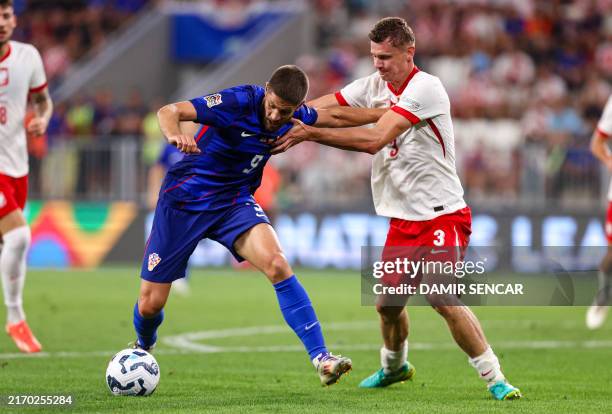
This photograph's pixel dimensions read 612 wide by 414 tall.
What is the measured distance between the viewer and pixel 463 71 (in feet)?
76.9

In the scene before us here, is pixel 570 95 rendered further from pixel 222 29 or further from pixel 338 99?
pixel 338 99

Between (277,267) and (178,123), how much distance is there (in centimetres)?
120

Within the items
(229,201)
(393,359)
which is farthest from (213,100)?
(393,359)

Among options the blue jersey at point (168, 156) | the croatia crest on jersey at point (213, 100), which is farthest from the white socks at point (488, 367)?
the blue jersey at point (168, 156)

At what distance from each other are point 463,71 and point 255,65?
4.81 meters

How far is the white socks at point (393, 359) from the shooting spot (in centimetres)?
861

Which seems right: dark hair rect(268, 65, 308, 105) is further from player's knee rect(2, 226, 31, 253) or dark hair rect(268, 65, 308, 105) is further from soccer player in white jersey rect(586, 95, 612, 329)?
soccer player in white jersey rect(586, 95, 612, 329)

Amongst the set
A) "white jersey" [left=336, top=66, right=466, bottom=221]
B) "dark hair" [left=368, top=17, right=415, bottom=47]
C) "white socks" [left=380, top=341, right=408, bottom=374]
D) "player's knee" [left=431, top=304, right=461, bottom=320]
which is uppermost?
"dark hair" [left=368, top=17, right=415, bottom=47]

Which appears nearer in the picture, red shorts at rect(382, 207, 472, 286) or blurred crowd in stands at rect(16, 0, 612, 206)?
red shorts at rect(382, 207, 472, 286)

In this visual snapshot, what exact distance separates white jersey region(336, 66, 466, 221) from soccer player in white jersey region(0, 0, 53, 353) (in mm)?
3574

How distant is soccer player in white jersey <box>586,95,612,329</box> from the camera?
12.2 meters

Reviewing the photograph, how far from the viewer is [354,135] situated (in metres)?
7.70

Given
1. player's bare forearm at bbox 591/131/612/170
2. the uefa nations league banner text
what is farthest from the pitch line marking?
the uefa nations league banner text

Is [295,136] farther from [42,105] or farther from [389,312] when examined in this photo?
[42,105]
